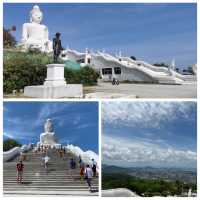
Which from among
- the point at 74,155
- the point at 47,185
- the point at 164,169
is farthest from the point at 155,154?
the point at 47,185

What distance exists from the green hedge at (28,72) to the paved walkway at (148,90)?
273 millimetres

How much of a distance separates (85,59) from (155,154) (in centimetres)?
233

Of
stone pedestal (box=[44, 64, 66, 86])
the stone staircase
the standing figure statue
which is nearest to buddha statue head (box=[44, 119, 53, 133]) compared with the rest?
the stone staircase

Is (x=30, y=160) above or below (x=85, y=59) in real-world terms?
below

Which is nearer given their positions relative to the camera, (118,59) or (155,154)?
(155,154)

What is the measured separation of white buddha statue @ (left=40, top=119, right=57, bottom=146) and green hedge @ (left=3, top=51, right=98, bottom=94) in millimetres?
941

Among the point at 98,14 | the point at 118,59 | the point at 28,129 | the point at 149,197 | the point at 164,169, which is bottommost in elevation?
the point at 149,197

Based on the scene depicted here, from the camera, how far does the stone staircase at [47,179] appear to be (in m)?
7.68

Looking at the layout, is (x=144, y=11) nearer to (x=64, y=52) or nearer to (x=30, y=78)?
(x=64, y=52)

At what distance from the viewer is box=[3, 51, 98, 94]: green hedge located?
8.14 m

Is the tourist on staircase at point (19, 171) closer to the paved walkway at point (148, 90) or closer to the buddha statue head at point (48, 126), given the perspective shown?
the buddha statue head at point (48, 126)

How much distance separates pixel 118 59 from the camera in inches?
337

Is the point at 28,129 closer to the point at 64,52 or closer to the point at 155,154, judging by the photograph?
the point at 64,52

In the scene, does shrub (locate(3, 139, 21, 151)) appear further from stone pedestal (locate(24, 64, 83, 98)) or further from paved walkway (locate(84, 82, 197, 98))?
paved walkway (locate(84, 82, 197, 98))
